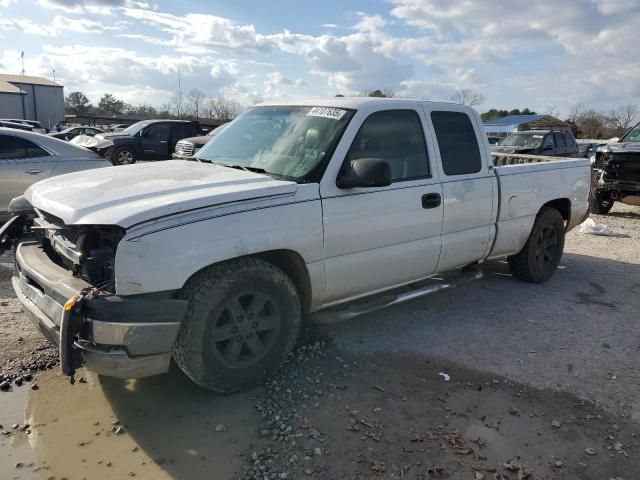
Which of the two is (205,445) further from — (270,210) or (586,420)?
(586,420)

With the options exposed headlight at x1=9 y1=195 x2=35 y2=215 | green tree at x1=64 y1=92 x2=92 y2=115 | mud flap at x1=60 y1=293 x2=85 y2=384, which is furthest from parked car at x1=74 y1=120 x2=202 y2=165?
green tree at x1=64 y1=92 x2=92 y2=115

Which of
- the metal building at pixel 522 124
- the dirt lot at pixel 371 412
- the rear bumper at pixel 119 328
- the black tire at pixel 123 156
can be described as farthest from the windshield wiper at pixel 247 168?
the metal building at pixel 522 124

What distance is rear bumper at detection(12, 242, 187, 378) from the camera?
9.31 ft

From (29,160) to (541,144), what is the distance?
13.1 m

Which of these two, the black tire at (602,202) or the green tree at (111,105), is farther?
the green tree at (111,105)

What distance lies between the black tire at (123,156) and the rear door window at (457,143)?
1379 cm

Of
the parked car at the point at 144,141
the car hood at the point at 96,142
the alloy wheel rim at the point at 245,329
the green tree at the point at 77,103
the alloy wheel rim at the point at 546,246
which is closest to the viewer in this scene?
the alloy wheel rim at the point at 245,329

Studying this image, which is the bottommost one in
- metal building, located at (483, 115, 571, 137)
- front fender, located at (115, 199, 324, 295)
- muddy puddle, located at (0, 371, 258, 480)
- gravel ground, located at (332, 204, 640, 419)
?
muddy puddle, located at (0, 371, 258, 480)

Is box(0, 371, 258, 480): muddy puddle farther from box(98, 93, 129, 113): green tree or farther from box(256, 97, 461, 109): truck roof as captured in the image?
box(98, 93, 129, 113): green tree

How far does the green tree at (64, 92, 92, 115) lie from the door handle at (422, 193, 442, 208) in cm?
7404

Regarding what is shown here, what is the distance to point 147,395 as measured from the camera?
11.6 ft

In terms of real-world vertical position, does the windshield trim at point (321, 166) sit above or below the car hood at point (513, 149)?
above

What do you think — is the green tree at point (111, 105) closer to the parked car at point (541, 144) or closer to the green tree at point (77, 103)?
the green tree at point (77, 103)

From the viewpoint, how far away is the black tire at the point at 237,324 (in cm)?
319
